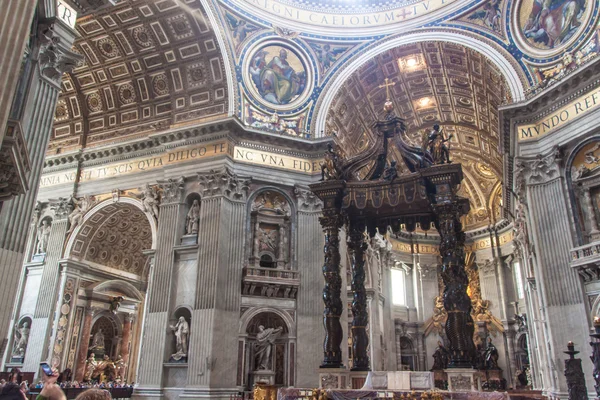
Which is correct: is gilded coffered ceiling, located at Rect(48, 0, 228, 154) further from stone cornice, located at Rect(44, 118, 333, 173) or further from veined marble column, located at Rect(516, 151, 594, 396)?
veined marble column, located at Rect(516, 151, 594, 396)

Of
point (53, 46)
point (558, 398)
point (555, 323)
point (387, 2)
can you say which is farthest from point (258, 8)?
point (558, 398)

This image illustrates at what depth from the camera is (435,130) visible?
1016 cm

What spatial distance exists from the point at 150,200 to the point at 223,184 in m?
2.80

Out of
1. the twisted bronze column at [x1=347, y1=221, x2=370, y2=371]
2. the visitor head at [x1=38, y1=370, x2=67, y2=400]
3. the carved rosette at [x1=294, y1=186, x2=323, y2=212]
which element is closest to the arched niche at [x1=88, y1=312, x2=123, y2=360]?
the carved rosette at [x1=294, y1=186, x2=323, y2=212]

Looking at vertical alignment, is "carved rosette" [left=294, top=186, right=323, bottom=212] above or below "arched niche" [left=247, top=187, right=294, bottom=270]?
above

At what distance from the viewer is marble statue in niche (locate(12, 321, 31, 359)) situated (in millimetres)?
15594

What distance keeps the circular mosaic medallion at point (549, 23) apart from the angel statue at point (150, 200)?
12.2m

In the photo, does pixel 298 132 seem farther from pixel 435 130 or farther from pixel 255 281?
pixel 435 130

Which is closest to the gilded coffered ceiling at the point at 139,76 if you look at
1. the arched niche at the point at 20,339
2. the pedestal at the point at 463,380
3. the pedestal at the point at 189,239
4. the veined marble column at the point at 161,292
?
the veined marble column at the point at 161,292

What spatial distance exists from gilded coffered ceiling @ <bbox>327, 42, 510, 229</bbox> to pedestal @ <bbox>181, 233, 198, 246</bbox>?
6280mm

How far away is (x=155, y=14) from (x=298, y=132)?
19.2ft

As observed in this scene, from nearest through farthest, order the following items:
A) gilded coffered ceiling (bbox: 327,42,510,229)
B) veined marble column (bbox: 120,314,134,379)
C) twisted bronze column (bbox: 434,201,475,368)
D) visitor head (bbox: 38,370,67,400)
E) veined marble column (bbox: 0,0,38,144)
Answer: visitor head (bbox: 38,370,67,400) < veined marble column (bbox: 0,0,38,144) < twisted bronze column (bbox: 434,201,475,368) < gilded coffered ceiling (bbox: 327,42,510,229) < veined marble column (bbox: 120,314,134,379)

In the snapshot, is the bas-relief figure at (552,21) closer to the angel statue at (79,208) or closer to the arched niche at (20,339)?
the angel statue at (79,208)

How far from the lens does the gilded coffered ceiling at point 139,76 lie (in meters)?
16.1
